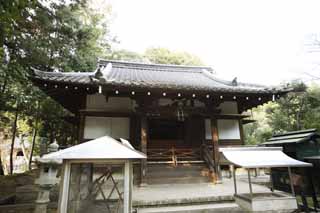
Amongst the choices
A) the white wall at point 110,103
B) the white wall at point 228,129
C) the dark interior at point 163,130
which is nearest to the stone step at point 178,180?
the white wall at point 228,129

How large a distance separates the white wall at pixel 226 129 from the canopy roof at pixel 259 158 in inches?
124

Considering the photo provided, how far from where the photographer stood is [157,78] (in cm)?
748

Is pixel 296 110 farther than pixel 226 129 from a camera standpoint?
Yes

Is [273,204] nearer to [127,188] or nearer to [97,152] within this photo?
[127,188]

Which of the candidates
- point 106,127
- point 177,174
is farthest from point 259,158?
point 106,127

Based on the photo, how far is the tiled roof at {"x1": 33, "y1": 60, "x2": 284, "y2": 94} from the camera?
15.3 ft

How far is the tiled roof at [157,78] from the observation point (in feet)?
15.3

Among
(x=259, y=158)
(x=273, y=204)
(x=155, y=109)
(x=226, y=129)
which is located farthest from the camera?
(x=226, y=129)

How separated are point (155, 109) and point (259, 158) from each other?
10.4 ft

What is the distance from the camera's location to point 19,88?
8219mm

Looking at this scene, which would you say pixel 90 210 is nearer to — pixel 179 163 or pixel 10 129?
pixel 179 163

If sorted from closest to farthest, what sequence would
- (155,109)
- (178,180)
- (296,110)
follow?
(178,180) → (155,109) → (296,110)

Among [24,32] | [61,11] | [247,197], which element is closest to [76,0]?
[61,11]

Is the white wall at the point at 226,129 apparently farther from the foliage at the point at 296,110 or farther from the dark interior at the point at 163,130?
the foliage at the point at 296,110
